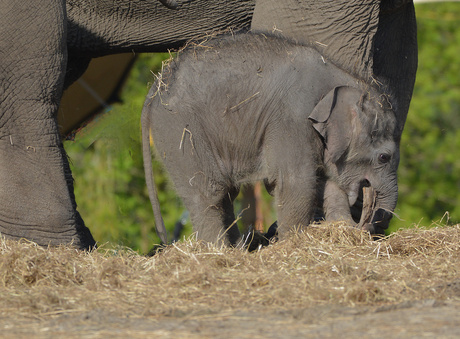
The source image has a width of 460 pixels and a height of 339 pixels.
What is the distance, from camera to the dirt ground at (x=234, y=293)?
2680 mm

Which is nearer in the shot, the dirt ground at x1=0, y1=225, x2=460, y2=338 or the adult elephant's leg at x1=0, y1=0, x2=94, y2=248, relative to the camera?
the dirt ground at x1=0, y1=225, x2=460, y2=338

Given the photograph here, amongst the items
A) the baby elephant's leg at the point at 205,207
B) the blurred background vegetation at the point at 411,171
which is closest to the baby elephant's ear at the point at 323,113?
the baby elephant's leg at the point at 205,207

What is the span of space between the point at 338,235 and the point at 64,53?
59.0 inches

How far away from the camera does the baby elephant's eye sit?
4.30 meters

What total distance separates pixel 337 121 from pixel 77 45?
1.70 m

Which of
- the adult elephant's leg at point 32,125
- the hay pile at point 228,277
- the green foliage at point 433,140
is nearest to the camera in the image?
the hay pile at point 228,277

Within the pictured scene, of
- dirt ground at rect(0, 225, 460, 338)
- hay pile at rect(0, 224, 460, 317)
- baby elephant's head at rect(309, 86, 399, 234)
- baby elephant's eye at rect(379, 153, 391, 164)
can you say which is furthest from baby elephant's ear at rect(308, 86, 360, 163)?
dirt ground at rect(0, 225, 460, 338)

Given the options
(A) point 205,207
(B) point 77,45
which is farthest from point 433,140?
(A) point 205,207

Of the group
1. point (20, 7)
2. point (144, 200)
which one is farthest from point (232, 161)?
point (144, 200)

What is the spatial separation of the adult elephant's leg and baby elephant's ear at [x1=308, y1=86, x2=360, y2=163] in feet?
3.97

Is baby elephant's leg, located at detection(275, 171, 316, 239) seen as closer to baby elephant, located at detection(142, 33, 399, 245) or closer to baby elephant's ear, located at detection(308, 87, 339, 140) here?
baby elephant, located at detection(142, 33, 399, 245)

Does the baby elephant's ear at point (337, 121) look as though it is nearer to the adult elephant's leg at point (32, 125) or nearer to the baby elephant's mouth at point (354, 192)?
the baby elephant's mouth at point (354, 192)

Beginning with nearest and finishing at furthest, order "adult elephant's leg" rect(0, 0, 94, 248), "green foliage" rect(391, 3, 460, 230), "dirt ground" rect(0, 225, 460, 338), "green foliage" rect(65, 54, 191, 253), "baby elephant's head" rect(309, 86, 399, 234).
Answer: "dirt ground" rect(0, 225, 460, 338) → "adult elephant's leg" rect(0, 0, 94, 248) → "baby elephant's head" rect(309, 86, 399, 234) → "green foliage" rect(65, 54, 191, 253) → "green foliage" rect(391, 3, 460, 230)

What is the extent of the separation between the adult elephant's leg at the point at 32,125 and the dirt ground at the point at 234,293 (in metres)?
0.31
